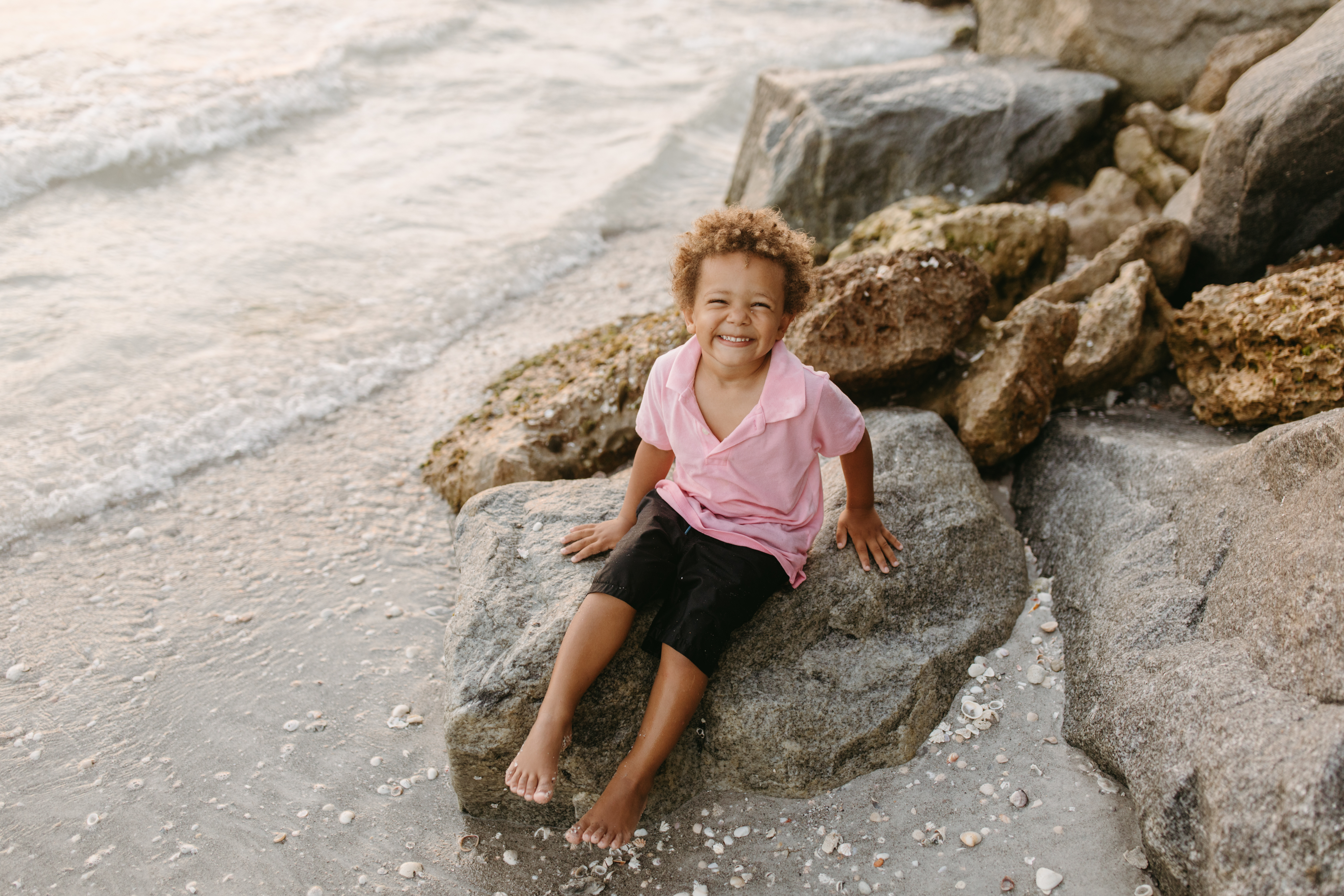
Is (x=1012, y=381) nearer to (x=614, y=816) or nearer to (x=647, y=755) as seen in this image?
(x=647, y=755)

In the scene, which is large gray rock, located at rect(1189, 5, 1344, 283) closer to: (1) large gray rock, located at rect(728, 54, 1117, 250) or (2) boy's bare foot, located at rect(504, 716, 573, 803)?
(1) large gray rock, located at rect(728, 54, 1117, 250)

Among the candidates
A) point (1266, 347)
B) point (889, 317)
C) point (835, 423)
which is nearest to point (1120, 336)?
point (1266, 347)

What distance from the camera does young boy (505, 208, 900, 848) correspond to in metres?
2.71

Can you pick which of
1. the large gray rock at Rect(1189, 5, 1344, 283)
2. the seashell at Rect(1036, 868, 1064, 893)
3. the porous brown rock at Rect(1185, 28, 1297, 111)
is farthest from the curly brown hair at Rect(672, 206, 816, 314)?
the porous brown rock at Rect(1185, 28, 1297, 111)

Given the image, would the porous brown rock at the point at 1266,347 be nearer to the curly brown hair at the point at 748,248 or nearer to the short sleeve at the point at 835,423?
the short sleeve at the point at 835,423

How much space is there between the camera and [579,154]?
29.4ft

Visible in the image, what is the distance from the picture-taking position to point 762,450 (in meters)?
2.95

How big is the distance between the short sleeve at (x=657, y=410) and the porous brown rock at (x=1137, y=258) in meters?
2.40

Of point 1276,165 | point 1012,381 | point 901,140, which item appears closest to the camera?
point 1012,381

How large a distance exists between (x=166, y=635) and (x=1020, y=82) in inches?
268

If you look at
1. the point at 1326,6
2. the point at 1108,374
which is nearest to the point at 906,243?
the point at 1108,374

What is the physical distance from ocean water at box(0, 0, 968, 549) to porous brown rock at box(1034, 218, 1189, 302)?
3.75 meters

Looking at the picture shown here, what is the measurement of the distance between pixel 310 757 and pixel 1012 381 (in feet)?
10.3

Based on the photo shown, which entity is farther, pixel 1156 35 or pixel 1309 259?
pixel 1156 35
